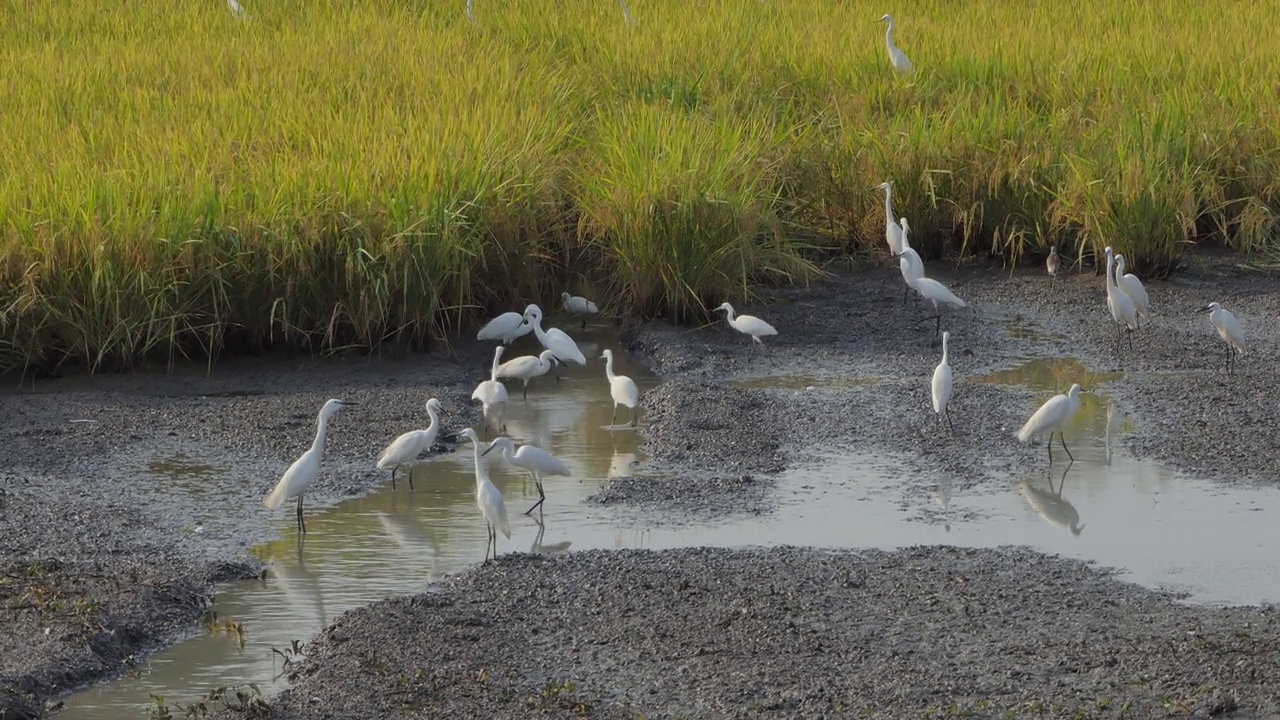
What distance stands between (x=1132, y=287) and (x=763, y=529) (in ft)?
13.1

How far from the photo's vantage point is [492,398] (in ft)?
26.2

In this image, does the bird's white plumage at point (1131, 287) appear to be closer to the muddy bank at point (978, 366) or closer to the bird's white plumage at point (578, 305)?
the muddy bank at point (978, 366)

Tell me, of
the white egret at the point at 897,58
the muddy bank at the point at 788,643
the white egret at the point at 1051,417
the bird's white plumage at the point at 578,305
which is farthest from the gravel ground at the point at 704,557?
the white egret at the point at 897,58

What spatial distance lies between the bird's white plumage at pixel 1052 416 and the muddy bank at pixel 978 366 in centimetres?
14

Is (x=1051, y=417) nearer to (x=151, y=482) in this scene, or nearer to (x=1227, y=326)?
(x=1227, y=326)

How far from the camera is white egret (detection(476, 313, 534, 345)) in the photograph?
9.02 m

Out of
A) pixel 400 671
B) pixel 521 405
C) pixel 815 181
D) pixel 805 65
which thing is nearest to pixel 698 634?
pixel 400 671

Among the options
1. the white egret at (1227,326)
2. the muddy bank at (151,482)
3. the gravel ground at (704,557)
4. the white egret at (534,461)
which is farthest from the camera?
the white egret at (1227,326)

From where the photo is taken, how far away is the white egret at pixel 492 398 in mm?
7996

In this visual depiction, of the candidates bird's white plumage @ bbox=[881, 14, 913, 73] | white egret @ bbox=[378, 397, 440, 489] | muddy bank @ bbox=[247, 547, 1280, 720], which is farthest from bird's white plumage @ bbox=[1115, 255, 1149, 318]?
white egret @ bbox=[378, 397, 440, 489]

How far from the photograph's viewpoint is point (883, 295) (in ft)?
34.7

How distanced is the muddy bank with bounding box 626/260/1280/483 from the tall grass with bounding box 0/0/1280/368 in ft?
1.18

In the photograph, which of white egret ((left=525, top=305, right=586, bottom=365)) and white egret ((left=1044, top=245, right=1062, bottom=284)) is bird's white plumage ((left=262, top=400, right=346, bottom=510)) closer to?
white egret ((left=525, top=305, right=586, bottom=365))

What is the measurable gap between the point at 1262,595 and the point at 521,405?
417 centimetres
